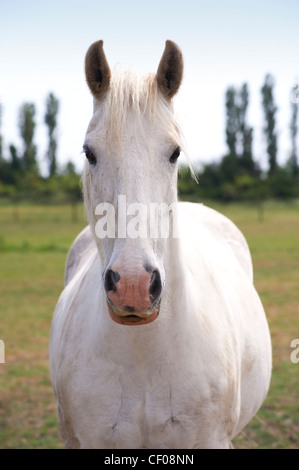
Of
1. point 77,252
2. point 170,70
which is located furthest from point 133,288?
point 77,252

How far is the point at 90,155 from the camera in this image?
1.83 meters

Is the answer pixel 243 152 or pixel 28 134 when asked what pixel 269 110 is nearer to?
pixel 243 152

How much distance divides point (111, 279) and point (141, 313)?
0.16 metres

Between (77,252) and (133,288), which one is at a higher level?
(133,288)

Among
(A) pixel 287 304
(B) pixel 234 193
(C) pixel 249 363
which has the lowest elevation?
(B) pixel 234 193

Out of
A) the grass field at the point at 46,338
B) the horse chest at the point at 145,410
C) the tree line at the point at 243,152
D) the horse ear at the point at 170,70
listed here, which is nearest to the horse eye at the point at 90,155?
the horse ear at the point at 170,70

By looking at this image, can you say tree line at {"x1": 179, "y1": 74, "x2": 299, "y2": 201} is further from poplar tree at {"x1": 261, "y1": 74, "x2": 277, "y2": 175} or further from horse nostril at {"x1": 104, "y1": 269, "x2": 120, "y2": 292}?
horse nostril at {"x1": 104, "y1": 269, "x2": 120, "y2": 292}

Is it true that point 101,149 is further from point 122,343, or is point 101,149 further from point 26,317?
point 26,317

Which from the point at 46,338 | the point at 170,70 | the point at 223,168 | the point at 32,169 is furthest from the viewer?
the point at 223,168

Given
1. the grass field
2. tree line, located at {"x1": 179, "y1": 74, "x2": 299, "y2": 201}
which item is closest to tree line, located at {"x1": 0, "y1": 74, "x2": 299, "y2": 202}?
tree line, located at {"x1": 179, "y1": 74, "x2": 299, "y2": 201}

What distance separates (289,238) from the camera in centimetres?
1766

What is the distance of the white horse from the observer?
5.32ft

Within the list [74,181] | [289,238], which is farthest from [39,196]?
[289,238]

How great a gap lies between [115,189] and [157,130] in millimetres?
297
